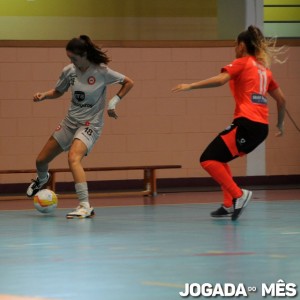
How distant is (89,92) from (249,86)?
Result: 1825mm

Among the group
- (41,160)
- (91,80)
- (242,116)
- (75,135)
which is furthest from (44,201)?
(242,116)

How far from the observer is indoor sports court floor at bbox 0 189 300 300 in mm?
5852

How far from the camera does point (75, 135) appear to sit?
35.1 feet

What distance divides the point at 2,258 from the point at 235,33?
10247 mm

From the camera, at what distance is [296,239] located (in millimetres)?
8250

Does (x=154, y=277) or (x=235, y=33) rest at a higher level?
(x=235, y=33)

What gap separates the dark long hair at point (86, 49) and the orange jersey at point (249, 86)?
4.85ft

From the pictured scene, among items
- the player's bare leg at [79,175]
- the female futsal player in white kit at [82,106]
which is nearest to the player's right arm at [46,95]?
the female futsal player in white kit at [82,106]

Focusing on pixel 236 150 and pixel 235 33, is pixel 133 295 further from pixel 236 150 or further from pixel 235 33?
pixel 235 33

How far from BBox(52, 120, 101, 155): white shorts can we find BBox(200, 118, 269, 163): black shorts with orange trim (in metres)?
1.39

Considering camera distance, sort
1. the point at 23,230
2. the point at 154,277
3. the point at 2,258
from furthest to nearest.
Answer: the point at 23,230
the point at 2,258
the point at 154,277

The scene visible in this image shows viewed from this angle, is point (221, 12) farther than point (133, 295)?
Yes

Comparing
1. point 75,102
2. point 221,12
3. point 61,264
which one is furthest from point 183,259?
point 221,12

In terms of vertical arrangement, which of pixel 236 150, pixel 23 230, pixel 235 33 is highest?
pixel 235 33
